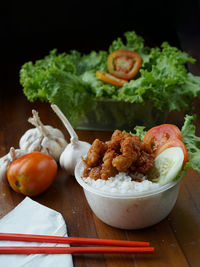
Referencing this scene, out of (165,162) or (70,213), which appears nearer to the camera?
Result: (165,162)

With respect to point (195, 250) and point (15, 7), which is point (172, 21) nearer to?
point (15, 7)

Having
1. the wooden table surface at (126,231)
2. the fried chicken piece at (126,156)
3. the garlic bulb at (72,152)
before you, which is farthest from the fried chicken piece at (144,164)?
the garlic bulb at (72,152)

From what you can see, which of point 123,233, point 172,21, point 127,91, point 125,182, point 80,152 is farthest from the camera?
point 172,21

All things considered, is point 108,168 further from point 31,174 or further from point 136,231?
point 31,174

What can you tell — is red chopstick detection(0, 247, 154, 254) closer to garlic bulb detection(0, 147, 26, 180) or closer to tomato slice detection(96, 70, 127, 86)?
garlic bulb detection(0, 147, 26, 180)

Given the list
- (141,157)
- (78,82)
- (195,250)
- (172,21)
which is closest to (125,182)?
(141,157)

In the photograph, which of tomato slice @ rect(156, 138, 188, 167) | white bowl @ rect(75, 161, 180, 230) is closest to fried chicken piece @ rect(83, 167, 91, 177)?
white bowl @ rect(75, 161, 180, 230)
